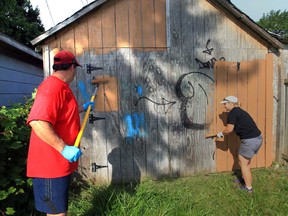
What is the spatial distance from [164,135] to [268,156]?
7.04 feet

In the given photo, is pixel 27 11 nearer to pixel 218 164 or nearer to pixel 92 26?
pixel 92 26

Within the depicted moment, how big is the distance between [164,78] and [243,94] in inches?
61.4

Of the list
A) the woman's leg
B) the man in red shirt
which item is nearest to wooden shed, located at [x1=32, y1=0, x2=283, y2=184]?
the woman's leg

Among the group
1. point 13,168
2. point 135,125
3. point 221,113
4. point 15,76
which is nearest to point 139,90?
point 135,125

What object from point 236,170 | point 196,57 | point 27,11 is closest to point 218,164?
point 236,170

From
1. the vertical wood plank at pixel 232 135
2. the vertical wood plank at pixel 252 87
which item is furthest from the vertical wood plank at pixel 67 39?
the vertical wood plank at pixel 252 87

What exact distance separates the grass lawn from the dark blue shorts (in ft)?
3.49

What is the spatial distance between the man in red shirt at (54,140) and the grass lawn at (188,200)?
1.14 m

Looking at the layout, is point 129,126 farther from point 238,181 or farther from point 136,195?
point 238,181

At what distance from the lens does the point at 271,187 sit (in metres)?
4.36

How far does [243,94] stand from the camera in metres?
5.12

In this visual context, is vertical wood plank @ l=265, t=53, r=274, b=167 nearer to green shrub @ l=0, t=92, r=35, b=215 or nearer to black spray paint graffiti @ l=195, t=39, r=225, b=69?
black spray paint graffiti @ l=195, t=39, r=225, b=69

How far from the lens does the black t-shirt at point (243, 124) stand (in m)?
4.29

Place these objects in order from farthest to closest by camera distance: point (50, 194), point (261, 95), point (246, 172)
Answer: point (261, 95)
point (246, 172)
point (50, 194)
